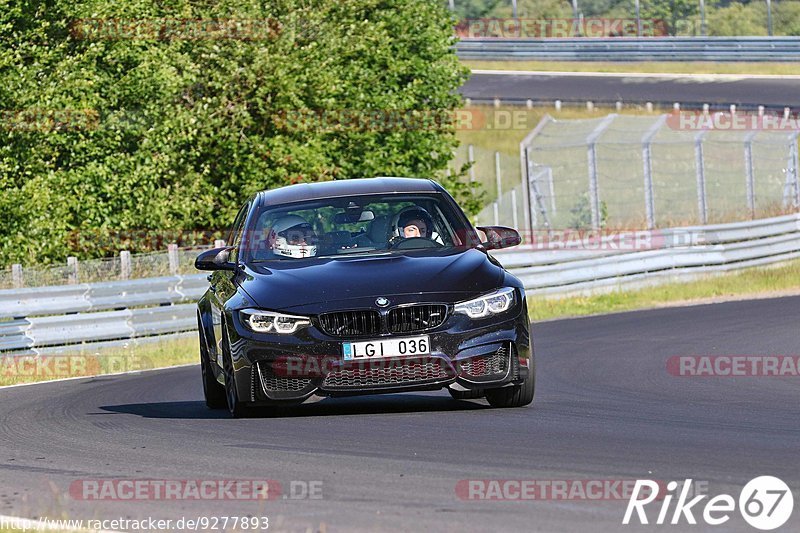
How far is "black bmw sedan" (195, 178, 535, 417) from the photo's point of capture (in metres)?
9.20

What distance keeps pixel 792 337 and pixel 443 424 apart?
8.30 metres

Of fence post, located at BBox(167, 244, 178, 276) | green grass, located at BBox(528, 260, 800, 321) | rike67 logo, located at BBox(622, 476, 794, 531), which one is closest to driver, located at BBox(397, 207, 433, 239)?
rike67 logo, located at BBox(622, 476, 794, 531)

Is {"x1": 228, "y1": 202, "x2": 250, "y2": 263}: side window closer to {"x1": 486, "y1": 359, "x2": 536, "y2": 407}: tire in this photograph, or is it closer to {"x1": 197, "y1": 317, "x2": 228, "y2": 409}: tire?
{"x1": 197, "y1": 317, "x2": 228, "y2": 409}: tire

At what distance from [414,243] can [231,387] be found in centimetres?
157

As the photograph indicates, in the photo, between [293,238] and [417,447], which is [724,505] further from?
[293,238]

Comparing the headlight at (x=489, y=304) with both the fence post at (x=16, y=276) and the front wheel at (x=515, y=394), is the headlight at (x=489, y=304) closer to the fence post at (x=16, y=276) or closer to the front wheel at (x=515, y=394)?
the front wheel at (x=515, y=394)

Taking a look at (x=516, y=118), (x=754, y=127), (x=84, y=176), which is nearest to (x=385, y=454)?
(x=84, y=176)

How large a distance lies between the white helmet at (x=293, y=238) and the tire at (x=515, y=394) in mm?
1537

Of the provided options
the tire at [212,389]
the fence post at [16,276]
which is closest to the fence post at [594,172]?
the fence post at [16,276]

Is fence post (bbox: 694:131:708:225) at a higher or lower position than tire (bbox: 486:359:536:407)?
lower

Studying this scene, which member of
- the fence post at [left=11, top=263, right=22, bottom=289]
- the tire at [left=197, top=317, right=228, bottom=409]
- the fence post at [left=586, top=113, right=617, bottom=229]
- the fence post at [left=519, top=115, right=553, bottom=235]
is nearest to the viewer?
the tire at [left=197, top=317, right=228, bottom=409]

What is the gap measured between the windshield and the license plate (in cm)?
115

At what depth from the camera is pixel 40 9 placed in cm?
2817

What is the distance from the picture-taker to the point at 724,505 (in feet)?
19.5
